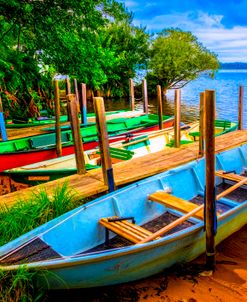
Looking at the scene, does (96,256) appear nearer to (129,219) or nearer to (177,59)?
(129,219)

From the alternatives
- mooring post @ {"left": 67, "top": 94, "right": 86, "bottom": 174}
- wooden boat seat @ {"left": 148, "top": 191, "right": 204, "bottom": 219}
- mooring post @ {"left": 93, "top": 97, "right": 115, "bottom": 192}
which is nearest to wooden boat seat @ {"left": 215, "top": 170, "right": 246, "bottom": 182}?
wooden boat seat @ {"left": 148, "top": 191, "right": 204, "bottom": 219}

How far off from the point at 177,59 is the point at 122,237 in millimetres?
31004

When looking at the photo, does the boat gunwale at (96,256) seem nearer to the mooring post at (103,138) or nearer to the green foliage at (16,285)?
the green foliage at (16,285)

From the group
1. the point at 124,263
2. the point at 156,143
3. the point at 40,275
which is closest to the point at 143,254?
the point at 124,263

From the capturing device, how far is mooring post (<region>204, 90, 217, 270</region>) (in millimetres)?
4402

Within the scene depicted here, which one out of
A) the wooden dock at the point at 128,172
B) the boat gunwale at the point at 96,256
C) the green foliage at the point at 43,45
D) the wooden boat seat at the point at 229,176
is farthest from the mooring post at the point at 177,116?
the green foliage at the point at 43,45

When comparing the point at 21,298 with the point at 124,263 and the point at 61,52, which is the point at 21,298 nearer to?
the point at 124,263

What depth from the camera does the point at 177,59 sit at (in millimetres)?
33000

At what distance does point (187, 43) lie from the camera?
110 feet

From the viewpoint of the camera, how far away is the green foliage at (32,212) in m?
4.73

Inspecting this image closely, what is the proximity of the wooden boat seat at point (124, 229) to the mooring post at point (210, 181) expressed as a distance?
98 cm

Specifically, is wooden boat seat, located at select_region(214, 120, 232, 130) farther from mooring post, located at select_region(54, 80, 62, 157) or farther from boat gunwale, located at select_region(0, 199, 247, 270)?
A: boat gunwale, located at select_region(0, 199, 247, 270)

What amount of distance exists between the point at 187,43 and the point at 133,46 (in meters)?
6.46

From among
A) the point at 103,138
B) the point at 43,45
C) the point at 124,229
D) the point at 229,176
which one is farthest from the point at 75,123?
the point at 43,45
